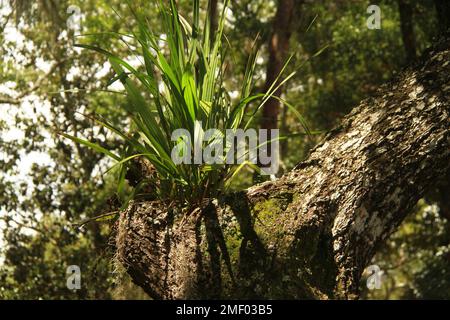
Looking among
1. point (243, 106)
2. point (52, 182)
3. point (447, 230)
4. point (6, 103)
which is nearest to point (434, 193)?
point (447, 230)

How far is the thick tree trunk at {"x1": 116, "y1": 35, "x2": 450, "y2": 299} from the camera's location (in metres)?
2.36

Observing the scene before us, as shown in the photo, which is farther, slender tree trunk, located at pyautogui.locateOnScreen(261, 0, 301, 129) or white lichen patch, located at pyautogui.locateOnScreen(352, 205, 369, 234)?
slender tree trunk, located at pyautogui.locateOnScreen(261, 0, 301, 129)

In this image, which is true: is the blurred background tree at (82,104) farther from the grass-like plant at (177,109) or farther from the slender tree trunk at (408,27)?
the grass-like plant at (177,109)

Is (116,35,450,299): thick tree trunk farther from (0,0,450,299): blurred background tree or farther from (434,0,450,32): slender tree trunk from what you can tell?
(0,0,450,299): blurred background tree

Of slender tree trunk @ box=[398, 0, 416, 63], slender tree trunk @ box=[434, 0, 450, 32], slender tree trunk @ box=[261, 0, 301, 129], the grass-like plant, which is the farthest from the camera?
slender tree trunk @ box=[398, 0, 416, 63]

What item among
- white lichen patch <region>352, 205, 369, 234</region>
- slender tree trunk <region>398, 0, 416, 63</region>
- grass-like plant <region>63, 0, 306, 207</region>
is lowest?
white lichen patch <region>352, 205, 369, 234</region>

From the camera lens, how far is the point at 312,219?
7.93 ft

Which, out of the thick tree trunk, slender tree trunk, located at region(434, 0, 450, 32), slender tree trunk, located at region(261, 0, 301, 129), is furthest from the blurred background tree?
the thick tree trunk

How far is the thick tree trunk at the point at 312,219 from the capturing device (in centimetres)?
236

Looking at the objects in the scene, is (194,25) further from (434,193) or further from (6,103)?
(434,193)

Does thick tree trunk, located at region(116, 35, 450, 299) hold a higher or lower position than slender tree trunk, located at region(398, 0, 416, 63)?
lower

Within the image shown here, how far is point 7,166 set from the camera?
24.4ft

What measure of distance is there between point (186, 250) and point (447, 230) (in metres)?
7.60

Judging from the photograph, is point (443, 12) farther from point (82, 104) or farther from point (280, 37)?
point (82, 104)
